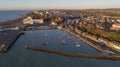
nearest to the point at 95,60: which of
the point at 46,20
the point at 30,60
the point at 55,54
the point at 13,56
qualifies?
the point at 55,54

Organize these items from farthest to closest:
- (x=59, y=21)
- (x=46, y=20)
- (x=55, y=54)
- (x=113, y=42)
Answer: (x=46, y=20), (x=59, y=21), (x=113, y=42), (x=55, y=54)

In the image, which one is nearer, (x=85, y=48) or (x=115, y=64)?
(x=115, y=64)

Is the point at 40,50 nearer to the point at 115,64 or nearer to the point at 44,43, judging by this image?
the point at 44,43

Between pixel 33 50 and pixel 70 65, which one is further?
pixel 33 50

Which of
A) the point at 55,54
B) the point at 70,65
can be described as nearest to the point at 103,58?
the point at 70,65

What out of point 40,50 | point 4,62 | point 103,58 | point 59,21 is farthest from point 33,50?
point 59,21

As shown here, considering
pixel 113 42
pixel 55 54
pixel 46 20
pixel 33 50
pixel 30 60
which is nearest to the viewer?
pixel 30 60

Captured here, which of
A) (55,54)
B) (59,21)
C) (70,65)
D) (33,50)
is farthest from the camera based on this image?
(59,21)

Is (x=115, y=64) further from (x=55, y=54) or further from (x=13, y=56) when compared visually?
(x=13, y=56)

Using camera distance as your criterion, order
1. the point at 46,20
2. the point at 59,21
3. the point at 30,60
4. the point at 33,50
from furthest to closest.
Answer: the point at 46,20 → the point at 59,21 → the point at 33,50 → the point at 30,60
